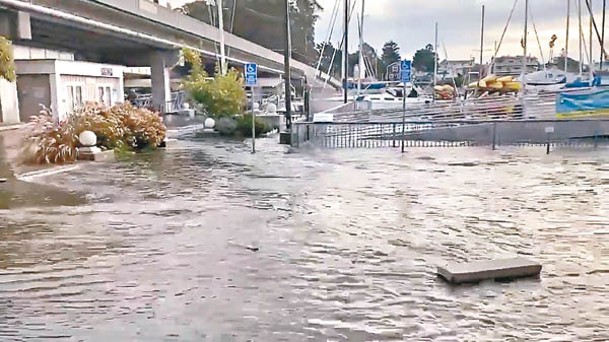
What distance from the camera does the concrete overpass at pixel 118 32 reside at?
2973cm

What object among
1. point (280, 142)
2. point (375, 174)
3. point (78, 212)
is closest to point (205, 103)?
point (280, 142)

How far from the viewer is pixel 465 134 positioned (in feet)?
95.1

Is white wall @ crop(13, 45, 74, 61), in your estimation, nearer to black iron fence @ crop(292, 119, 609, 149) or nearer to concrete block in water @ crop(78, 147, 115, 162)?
black iron fence @ crop(292, 119, 609, 149)

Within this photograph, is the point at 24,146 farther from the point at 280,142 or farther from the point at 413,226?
the point at 413,226

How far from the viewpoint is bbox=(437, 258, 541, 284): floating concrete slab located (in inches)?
286

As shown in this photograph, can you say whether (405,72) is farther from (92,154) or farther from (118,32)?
(118,32)

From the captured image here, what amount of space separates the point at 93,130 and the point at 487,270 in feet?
50.8

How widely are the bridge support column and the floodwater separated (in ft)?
126

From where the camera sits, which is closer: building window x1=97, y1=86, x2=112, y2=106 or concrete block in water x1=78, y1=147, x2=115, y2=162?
concrete block in water x1=78, y1=147, x2=115, y2=162

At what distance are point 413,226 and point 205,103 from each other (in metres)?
22.4

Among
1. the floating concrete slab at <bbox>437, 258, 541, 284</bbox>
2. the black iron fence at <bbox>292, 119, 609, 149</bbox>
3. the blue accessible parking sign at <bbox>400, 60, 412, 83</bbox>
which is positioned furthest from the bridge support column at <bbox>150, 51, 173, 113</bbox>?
the floating concrete slab at <bbox>437, 258, 541, 284</bbox>

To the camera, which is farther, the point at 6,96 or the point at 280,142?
the point at 6,96

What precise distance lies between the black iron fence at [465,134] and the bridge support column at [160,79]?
28.5m

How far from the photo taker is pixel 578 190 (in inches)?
554
